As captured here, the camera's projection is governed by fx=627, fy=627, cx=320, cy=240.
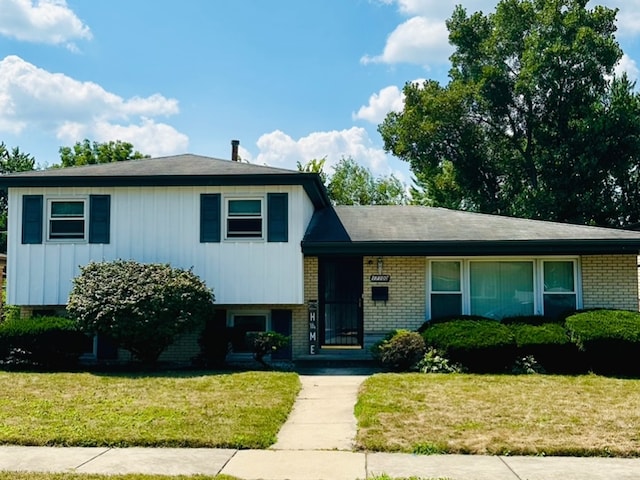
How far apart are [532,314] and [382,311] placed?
11.7 ft

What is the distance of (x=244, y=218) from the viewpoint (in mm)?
14523

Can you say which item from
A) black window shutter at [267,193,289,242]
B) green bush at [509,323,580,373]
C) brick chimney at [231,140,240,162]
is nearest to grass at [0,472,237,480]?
green bush at [509,323,580,373]

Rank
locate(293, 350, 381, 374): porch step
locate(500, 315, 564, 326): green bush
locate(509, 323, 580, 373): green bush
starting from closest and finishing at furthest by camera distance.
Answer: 1. locate(509, 323, 580, 373): green bush
2. locate(500, 315, 564, 326): green bush
3. locate(293, 350, 381, 374): porch step

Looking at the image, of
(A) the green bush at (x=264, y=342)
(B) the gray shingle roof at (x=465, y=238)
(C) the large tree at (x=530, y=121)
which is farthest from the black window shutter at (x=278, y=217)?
(C) the large tree at (x=530, y=121)

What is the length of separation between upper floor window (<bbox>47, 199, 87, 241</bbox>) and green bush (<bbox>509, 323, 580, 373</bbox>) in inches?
395

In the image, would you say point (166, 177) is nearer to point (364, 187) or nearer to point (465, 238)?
point (465, 238)

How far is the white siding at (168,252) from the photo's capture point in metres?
14.3

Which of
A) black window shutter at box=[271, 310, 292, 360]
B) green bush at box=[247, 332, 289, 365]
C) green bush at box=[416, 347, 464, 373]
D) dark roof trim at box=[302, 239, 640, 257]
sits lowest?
green bush at box=[416, 347, 464, 373]

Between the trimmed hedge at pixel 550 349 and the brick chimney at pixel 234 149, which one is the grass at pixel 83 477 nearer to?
the trimmed hedge at pixel 550 349

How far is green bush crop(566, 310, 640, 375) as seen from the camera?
1194 centimetres

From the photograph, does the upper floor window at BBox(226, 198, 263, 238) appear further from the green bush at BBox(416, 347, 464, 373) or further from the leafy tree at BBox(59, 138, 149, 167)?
the leafy tree at BBox(59, 138, 149, 167)

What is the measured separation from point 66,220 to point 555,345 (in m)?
11.1

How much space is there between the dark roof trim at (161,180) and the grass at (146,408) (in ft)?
14.5

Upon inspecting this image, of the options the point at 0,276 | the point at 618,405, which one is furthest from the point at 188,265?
the point at 618,405
